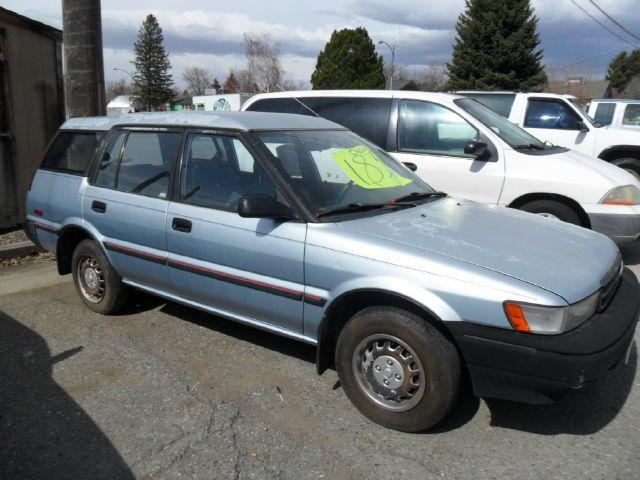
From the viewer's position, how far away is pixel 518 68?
Answer: 31859 mm

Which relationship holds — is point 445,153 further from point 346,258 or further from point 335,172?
point 346,258

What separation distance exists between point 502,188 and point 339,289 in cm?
336

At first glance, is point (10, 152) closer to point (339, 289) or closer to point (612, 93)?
point (339, 289)

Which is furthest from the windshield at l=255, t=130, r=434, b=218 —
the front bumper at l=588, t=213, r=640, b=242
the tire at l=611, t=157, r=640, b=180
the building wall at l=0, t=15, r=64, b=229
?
the tire at l=611, t=157, r=640, b=180

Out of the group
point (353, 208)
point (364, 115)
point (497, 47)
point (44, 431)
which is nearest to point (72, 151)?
point (44, 431)

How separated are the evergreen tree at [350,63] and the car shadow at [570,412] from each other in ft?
140

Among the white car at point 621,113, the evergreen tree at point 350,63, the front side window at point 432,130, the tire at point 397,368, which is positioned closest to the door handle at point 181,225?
the tire at point 397,368

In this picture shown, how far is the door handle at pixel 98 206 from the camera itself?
420 cm

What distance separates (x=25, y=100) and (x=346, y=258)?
634cm

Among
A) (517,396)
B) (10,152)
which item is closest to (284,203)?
(517,396)

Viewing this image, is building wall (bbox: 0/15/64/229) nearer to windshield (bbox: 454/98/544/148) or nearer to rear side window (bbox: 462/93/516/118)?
windshield (bbox: 454/98/544/148)

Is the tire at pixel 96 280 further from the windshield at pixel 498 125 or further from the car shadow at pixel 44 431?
the windshield at pixel 498 125

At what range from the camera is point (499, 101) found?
9.67 metres

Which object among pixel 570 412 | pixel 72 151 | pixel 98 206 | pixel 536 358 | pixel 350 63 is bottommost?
pixel 570 412
